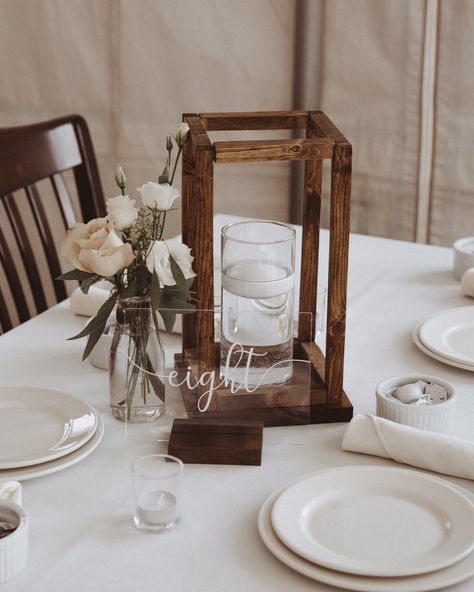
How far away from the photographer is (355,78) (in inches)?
107

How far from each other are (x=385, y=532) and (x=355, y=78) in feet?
6.56

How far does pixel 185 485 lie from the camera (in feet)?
3.49

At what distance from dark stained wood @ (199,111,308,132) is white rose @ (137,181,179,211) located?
23cm

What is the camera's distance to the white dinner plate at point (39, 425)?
109cm

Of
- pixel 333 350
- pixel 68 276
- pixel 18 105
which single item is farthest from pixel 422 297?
pixel 18 105

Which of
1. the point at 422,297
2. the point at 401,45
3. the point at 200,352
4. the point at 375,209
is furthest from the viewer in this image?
the point at 375,209

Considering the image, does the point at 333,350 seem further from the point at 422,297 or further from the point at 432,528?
the point at 422,297

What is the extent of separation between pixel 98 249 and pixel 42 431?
25cm

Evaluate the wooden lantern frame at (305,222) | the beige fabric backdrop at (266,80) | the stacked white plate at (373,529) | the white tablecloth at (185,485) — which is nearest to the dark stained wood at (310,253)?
the wooden lantern frame at (305,222)

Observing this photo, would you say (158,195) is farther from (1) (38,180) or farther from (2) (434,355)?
(1) (38,180)

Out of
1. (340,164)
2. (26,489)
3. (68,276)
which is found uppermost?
(340,164)

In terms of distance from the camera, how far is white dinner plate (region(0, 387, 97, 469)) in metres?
1.09

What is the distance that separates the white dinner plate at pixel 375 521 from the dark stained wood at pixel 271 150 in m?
0.39

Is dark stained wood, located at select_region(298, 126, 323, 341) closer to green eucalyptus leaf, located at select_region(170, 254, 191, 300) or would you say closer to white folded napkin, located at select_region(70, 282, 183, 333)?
green eucalyptus leaf, located at select_region(170, 254, 191, 300)
